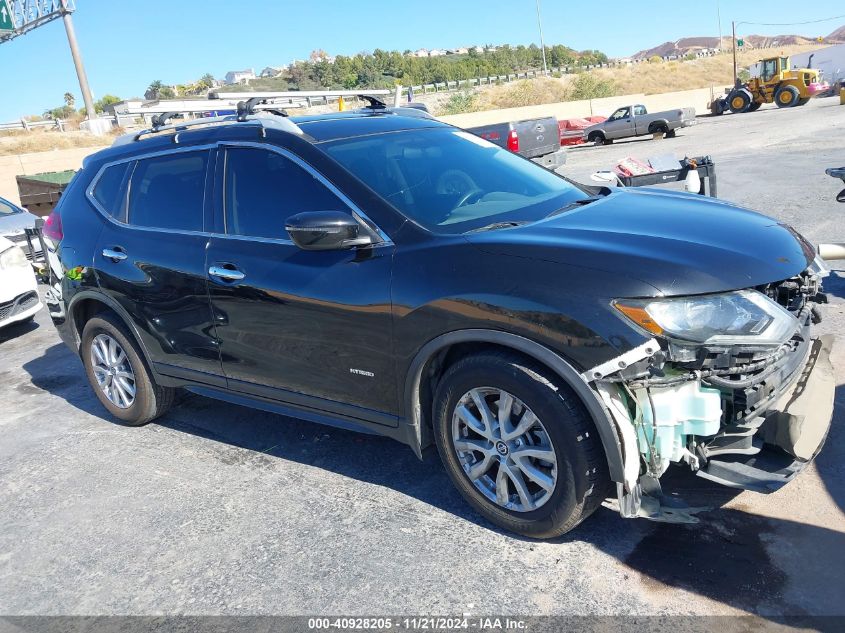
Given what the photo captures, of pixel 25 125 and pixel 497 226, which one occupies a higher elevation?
pixel 25 125

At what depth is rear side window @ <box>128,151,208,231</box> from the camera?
165 inches

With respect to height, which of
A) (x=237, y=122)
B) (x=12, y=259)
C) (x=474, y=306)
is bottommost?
(x=474, y=306)

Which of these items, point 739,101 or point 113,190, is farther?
point 739,101

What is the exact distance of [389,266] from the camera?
10.8 ft

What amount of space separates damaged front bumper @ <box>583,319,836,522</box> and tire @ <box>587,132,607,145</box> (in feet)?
87.1

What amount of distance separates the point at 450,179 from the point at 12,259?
606cm

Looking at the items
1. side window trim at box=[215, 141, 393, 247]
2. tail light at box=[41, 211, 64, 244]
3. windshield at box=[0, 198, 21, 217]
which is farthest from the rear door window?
windshield at box=[0, 198, 21, 217]

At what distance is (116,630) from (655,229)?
287cm

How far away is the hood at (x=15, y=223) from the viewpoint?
31.9ft

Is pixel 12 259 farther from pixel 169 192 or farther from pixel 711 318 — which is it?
pixel 711 318

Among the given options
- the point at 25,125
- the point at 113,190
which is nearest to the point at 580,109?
the point at 25,125

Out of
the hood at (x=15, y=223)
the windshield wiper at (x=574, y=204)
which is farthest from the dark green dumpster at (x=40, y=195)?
the windshield wiper at (x=574, y=204)

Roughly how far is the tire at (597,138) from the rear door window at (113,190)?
2548 centimetres

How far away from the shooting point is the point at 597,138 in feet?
92.4
